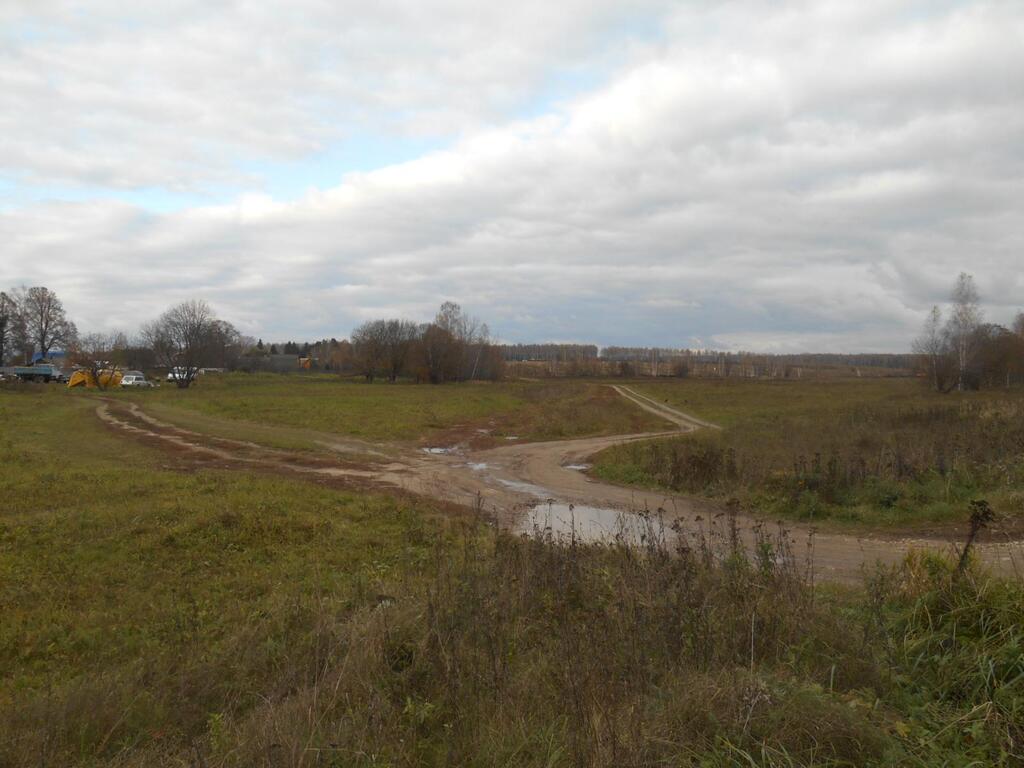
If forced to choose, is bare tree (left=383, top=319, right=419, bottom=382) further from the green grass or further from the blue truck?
the green grass

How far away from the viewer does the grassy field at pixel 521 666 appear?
378 centimetres

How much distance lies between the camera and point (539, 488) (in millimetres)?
18859

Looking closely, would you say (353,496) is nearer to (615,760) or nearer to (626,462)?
(626,462)

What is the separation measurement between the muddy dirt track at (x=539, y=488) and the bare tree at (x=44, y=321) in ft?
229

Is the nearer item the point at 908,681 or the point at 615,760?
the point at 615,760

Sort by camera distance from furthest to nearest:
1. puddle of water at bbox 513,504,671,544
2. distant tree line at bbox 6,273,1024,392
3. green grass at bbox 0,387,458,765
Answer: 1. distant tree line at bbox 6,273,1024,392
2. puddle of water at bbox 513,504,671,544
3. green grass at bbox 0,387,458,765

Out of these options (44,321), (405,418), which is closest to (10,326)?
(44,321)

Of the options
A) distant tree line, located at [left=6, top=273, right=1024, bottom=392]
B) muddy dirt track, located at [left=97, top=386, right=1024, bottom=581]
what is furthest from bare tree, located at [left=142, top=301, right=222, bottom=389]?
muddy dirt track, located at [left=97, top=386, right=1024, bottom=581]

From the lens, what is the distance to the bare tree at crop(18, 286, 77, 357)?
281 feet

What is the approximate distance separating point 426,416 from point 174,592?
2864 cm

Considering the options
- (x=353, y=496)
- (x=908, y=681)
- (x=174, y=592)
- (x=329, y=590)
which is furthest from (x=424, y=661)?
(x=353, y=496)

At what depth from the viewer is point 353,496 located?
51.1 ft

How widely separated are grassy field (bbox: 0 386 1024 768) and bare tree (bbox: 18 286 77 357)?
311 feet

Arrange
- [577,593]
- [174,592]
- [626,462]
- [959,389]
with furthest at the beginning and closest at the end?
[959,389] < [626,462] < [174,592] < [577,593]
